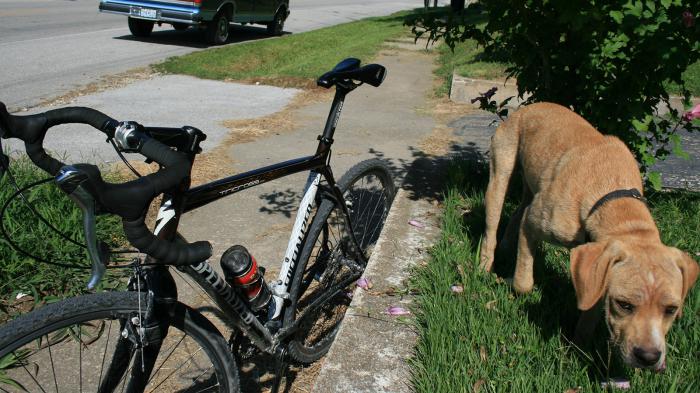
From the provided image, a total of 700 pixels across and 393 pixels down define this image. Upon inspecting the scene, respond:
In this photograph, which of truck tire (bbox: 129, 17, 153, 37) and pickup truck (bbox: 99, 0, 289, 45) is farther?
truck tire (bbox: 129, 17, 153, 37)

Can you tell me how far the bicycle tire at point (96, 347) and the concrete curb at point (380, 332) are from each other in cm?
55

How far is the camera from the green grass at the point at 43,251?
347 cm

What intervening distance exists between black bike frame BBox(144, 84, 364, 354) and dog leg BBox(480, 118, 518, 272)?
1.09 metres

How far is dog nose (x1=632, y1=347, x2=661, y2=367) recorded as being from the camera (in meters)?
2.23

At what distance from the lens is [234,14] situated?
14.7 metres

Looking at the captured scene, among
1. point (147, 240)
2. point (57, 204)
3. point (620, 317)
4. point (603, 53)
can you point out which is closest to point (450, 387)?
point (620, 317)

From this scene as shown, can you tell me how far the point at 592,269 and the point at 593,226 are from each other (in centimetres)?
41

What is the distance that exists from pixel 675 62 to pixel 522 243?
159cm

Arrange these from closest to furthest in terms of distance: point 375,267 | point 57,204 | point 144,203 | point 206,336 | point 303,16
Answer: point 144,203, point 206,336, point 375,267, point 57,204, point 303,16

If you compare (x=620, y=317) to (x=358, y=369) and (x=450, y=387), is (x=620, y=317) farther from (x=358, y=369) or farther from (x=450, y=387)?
(x=358, y=369)

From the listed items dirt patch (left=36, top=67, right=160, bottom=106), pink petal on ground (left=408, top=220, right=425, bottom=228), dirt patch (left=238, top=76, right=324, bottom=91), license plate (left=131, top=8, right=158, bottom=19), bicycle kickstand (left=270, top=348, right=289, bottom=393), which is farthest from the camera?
license plate (left=131, top=8, right=158, bottom=19)

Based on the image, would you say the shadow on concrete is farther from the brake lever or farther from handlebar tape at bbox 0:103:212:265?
the brake lever

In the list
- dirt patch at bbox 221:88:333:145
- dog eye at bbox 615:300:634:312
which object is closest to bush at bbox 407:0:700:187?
dog eye at bbox 615:300:634:312

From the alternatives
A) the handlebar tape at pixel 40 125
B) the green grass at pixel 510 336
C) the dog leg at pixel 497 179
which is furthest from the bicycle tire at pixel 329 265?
the handlebar tape at pixel 40 125
